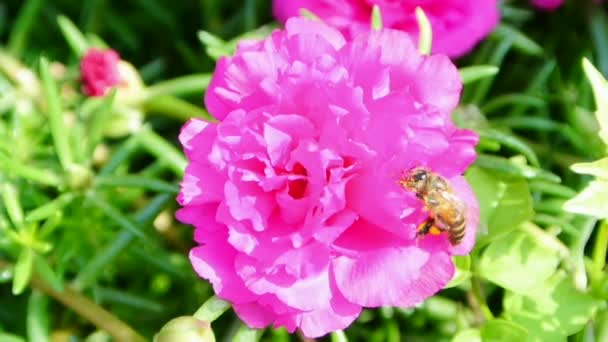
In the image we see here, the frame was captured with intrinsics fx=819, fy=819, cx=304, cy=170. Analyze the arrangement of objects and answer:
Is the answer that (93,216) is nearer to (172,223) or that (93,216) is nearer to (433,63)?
(172,223)

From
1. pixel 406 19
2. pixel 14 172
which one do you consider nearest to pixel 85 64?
pixel 14 172

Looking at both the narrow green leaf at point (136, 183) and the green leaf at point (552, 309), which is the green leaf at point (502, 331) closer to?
→ the green leaf at point (552, 309)

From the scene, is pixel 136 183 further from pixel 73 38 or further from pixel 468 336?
pixel 468 336

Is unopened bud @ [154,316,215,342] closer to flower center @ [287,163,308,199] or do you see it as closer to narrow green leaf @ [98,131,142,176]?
flower center @ [287,163,308,199]

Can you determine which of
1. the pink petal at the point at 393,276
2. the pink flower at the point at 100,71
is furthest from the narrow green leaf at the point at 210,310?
the pink flower at the point at 100,71

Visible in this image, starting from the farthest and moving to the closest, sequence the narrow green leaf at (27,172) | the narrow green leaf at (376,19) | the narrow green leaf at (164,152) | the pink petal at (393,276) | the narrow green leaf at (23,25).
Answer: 1. the narrow green leaf at (23,25)
2. the narrow green leaf at (164,152)
3. the narrow green leaf at (27,172)
4. the narrow green leaf at (376,19)
5. the pink petal at (393,276)

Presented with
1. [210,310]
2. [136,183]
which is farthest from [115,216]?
[210,310]

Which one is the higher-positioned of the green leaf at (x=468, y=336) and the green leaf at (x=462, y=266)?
the green leaf at (x=462, y=266)
